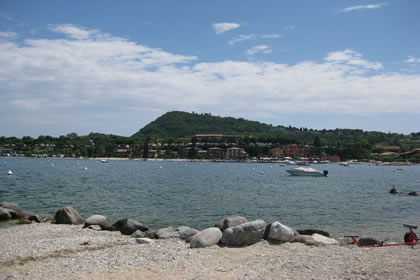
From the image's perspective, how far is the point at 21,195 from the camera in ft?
107

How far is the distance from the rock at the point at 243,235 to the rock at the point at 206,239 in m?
0.26

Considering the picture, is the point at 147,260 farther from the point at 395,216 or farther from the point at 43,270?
the point at 395,216

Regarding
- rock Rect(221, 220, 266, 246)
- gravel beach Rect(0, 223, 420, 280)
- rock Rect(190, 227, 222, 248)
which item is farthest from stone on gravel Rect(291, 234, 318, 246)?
rock Rect(190, 227, 222, 248)


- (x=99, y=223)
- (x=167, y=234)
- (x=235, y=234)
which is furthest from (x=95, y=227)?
(x=235, y=234)

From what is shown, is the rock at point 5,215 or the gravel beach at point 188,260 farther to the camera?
the rock at point 5,215

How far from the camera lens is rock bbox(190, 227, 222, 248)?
42.6 ft

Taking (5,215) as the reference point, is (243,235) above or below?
above

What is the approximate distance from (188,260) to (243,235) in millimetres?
3018

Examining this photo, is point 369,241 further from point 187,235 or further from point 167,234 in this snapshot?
point 167,234

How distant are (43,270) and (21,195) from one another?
25.6m

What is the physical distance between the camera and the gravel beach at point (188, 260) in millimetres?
9594

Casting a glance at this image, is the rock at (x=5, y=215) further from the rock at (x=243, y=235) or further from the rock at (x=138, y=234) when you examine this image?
the rock at (x=243, y=235)

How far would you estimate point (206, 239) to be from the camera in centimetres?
1313

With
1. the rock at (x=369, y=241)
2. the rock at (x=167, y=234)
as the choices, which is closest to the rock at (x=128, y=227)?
the rock at (x=167, y=234)
